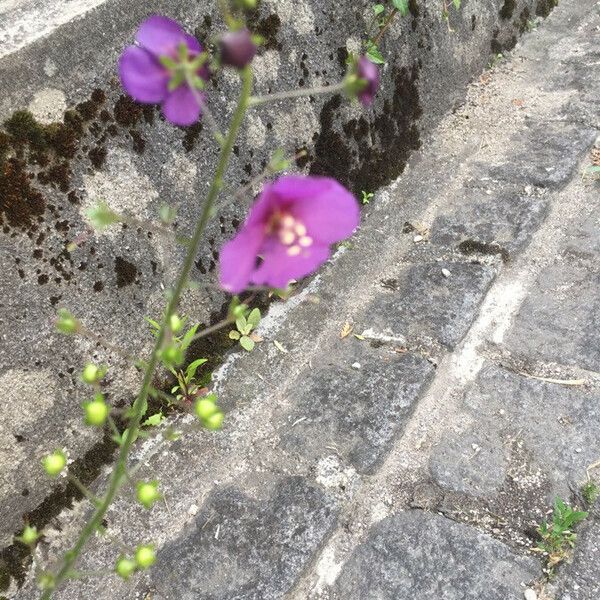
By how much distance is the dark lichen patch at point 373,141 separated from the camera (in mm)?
2510

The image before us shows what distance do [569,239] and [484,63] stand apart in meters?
1.28

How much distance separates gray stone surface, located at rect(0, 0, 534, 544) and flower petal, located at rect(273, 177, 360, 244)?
3.15ft

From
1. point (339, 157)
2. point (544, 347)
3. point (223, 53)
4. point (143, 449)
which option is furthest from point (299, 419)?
point (223, 53)

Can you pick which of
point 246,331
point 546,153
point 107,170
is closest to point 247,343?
point 246,331

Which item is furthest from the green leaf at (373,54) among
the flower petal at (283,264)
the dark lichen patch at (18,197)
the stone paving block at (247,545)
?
the flower petal at (283,264)

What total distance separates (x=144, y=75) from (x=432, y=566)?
128cm

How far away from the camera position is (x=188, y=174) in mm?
2037

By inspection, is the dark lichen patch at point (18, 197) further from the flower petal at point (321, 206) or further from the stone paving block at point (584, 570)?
the stone paving block at point (584, 570)

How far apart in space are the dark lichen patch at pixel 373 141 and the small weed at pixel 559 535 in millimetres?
1410

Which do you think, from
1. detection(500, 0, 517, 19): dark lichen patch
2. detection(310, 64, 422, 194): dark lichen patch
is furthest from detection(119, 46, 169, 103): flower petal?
detection(500, 0, 517, 19): dark lichen patch

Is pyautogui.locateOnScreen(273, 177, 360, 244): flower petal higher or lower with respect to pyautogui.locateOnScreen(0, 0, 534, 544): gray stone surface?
higher

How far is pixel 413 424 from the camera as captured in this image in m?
1.96

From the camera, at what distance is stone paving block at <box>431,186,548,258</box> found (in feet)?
8.12

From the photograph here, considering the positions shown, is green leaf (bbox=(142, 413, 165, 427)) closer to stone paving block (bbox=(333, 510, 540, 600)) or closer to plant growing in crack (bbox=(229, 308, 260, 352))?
plant growing in crack (bbox=(229, 308, 260, 352))
